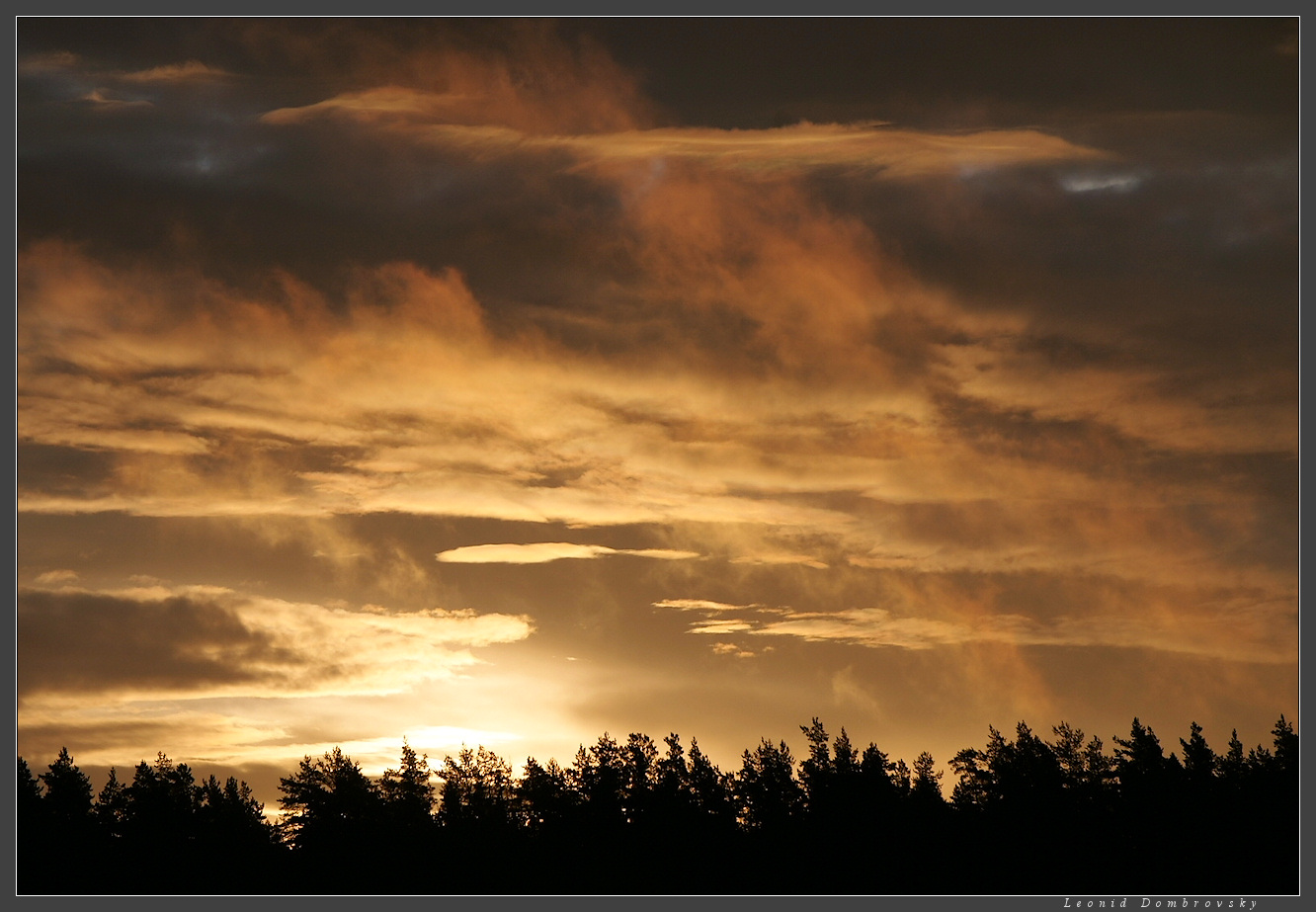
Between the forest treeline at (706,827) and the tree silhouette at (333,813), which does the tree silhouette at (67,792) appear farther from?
the tree silhouette at (333,813)

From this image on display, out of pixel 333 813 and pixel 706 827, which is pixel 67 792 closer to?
pixel 333 813

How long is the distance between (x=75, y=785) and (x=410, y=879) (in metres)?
43.1

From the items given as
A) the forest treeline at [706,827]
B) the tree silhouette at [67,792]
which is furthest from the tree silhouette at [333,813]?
the tree silhouette at [67,792]

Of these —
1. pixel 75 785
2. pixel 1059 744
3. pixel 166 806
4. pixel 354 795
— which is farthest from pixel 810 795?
pixel 75 785

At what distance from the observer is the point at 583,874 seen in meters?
110

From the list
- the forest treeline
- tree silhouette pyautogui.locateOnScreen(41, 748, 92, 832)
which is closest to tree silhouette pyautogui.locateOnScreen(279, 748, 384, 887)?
the forest treeline

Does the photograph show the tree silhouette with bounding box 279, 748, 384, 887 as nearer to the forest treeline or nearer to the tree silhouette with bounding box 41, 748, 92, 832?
the forest treeline

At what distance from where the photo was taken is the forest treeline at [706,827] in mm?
103312

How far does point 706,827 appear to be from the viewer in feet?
382

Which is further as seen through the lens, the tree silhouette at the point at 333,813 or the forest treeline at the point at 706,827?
the tree silhouette at the point at 333,813

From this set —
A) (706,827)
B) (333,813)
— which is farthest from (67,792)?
(706,827)
